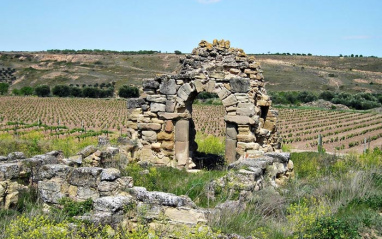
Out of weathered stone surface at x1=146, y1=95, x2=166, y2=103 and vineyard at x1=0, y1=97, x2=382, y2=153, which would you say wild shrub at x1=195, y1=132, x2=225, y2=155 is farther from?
vineyard at x1=0, y1=97, x2=382, y2=153

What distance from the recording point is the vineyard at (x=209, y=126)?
26609mm

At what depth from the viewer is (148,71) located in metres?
107

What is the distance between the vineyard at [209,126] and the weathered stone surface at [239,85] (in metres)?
14.0

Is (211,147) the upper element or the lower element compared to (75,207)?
lower

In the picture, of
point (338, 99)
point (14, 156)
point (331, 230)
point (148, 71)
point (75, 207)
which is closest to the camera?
point (331, 230)

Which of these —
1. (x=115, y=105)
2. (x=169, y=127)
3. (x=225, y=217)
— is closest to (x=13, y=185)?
(x=225, y=217)

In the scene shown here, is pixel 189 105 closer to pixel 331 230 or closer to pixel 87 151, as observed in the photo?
pixel 87 151

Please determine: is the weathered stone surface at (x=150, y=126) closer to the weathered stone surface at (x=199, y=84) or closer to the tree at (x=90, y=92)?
the weathered stone surface at (x=199, y=84)

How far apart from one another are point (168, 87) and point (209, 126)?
23.6 meters

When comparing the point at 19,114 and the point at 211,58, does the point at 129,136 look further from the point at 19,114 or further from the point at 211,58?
the point at 19,114

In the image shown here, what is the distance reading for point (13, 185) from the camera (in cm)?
698

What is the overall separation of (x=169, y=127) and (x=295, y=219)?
6.76m

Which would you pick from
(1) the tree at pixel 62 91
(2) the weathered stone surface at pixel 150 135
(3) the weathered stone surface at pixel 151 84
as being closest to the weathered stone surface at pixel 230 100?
(3) the weathered stone surface at pixel 151 84

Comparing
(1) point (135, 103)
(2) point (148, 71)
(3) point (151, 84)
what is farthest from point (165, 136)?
(2) point (148, 71)
